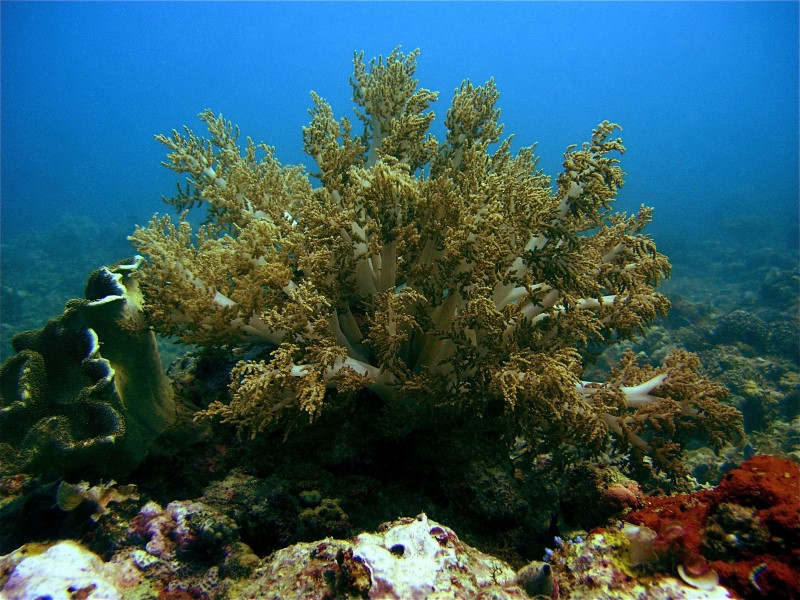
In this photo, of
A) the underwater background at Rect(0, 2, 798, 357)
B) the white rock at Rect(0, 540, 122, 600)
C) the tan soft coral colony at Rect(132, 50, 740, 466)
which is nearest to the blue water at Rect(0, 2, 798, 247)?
the underwater background at Rect(0, 2, 798, 357)

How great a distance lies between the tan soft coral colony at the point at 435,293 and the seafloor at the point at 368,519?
1.62 feet

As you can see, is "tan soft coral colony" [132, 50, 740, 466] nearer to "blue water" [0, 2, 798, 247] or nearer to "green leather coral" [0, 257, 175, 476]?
"green leather coral" [0, 257, 175, 476]

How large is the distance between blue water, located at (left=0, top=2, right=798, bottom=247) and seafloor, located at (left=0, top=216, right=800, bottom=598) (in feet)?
341

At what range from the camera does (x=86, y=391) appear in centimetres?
272

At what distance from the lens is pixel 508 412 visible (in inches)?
112

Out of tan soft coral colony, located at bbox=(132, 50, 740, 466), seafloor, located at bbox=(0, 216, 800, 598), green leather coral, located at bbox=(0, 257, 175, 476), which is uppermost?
tan soft coral colony, located at bbox=(132, 50, 740, 466)

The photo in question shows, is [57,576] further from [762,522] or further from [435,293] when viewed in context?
[762,522]

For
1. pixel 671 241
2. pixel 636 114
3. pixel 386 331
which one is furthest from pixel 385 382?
pixel 636 114

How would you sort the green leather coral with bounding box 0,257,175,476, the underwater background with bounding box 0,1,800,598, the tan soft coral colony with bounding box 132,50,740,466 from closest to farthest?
the underwater background with bounding box 0,1,800,598 → the green leather coral with bounding box 0,257,175,476 → the tan soft coral colony with bounding box 132,50,740,466

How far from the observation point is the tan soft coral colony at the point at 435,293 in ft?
9.14

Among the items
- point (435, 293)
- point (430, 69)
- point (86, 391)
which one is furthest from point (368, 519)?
point (430, 69)

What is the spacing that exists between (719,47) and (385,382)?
21754 centimetres

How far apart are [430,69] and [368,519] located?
198 m

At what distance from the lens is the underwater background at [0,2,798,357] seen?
4146 inches
